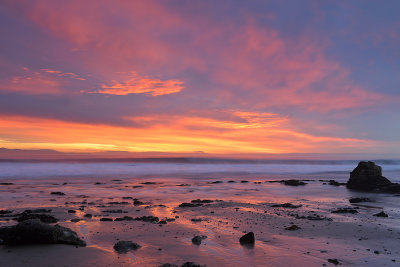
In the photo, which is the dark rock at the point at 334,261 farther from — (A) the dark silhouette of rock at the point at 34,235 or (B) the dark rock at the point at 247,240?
(A) the dark silhouette of rock at the point at 34,235

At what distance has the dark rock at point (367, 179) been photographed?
96.0 ft

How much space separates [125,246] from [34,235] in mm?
2579

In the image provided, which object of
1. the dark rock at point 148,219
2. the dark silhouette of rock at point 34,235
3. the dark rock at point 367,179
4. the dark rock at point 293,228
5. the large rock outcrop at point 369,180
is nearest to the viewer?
the dark silhouette of rock at point 34,235

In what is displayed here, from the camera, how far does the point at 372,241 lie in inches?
363

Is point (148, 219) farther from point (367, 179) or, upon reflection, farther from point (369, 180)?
point (367, 179)

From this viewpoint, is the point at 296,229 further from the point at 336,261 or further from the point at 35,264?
the point at 35,264

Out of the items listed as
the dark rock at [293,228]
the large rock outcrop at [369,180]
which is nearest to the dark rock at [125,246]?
the dark rock at [293,228]

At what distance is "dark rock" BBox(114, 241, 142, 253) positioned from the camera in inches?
304

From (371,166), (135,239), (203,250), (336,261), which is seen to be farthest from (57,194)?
(371,166)

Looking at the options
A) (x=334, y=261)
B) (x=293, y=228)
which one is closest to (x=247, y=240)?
(x=334, y=261)

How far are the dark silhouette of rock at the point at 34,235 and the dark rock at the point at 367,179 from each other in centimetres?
3015

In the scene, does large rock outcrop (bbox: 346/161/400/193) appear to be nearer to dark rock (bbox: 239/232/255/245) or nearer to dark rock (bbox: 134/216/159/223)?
dark rock (bbox: 239/232/255/245)

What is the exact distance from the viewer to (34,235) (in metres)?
7.80

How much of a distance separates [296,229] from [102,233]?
7300 millimetres
